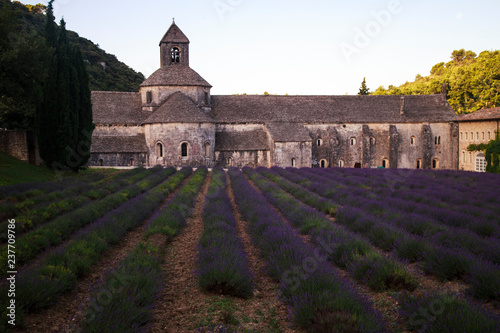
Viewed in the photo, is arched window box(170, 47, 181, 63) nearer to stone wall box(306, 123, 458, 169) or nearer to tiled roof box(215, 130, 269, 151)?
tiled roof box(215, 130, 269, 151)

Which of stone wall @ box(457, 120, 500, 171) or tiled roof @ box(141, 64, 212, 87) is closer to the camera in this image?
stone wall @ box(457, 120, 500, 171)

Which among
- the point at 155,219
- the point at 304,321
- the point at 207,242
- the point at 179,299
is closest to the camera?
the point at 304,321

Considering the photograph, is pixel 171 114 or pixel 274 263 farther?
pixel 171 114

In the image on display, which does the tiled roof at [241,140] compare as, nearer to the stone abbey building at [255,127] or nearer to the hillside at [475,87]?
the stone abbey building at [255,127]

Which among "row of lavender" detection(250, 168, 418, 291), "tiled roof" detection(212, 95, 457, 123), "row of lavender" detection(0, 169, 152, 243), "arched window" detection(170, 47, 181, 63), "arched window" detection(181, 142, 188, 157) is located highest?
"arched window" detection(170, 47, 181, 63)

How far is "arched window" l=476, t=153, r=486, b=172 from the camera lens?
122ft

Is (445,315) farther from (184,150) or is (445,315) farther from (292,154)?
(292,154)

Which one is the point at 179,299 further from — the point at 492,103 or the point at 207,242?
the point at 492,103

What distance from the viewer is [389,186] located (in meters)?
19.0

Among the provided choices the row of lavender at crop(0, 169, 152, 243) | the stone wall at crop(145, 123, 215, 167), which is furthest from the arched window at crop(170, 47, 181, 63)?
the row of lavender at crop(0, 169, 152, 243)

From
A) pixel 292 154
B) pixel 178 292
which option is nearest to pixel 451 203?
pixel 178 292

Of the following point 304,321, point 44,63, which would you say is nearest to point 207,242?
point 304,321

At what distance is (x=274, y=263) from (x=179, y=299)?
1.80 metres

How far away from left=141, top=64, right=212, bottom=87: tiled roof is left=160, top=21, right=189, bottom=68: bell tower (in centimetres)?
61
